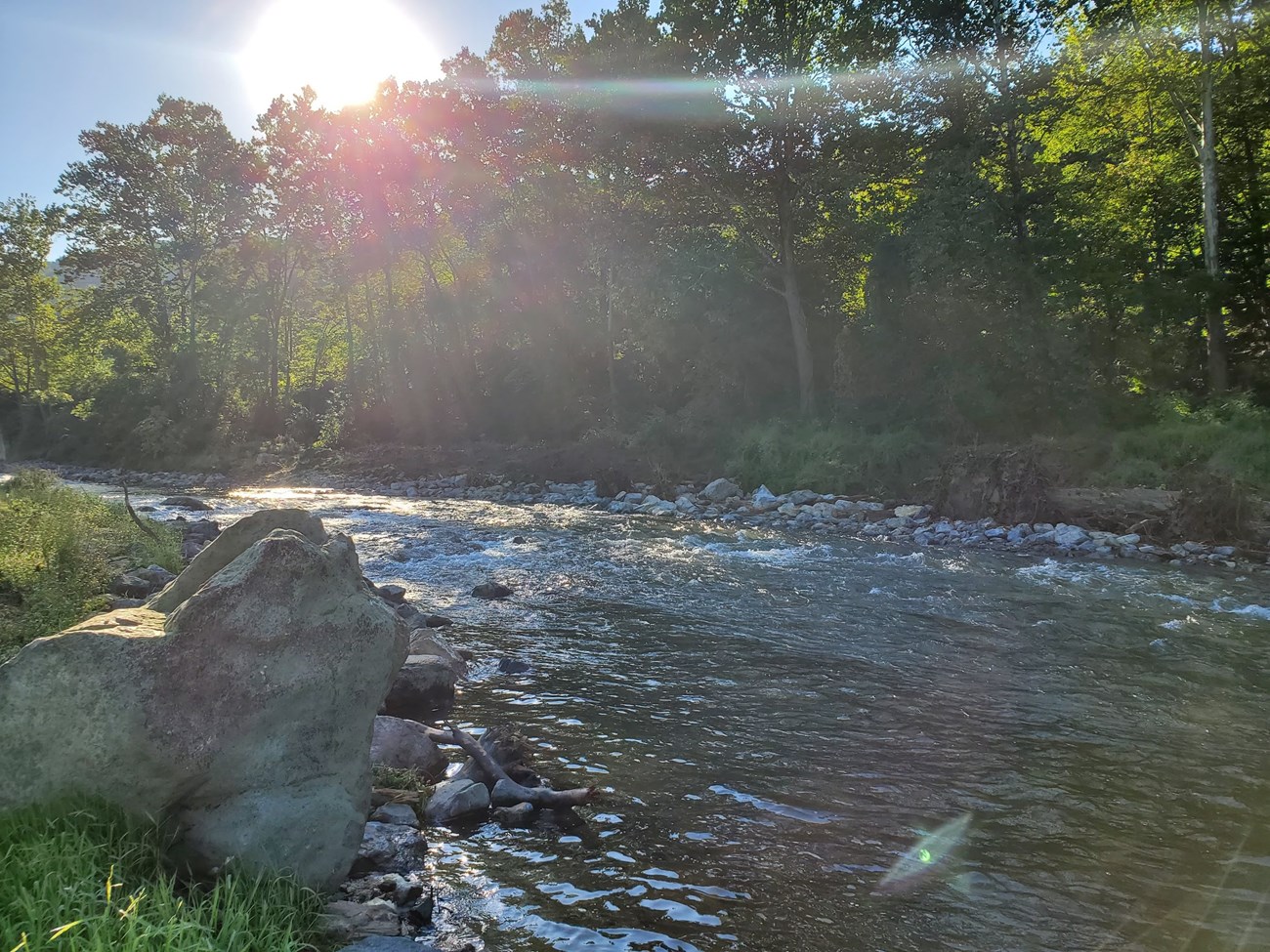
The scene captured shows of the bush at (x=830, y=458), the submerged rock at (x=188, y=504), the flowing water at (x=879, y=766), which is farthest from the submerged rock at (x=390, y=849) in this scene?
the submerged rock at (x=188, y=504)

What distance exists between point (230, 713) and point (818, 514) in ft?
67.0

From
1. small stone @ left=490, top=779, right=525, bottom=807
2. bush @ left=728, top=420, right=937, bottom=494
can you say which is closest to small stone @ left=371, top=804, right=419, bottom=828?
small stone @ left=490, top=779, right=525, bottom=807

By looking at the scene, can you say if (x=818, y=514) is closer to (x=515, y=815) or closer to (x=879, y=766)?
(x=879, y=766)

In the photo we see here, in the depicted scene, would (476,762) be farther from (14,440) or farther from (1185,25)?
(14,440)

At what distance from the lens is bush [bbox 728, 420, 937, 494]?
26.0m

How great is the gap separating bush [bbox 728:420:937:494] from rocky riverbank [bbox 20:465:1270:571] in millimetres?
836

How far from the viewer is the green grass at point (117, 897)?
3.34 meters

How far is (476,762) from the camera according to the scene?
21.1 feet

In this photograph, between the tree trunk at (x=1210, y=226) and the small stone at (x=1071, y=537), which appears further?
the tree trunk at (x=1210, y=226)

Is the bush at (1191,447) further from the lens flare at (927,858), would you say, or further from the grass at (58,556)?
the grass at (58,556)

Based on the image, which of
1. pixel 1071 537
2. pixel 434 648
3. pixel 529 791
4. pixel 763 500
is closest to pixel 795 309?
pixel 763 500

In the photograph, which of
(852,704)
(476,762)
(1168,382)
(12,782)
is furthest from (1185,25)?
(12,782)

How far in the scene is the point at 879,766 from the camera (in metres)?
6.68

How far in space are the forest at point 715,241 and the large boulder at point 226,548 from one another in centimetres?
2126
